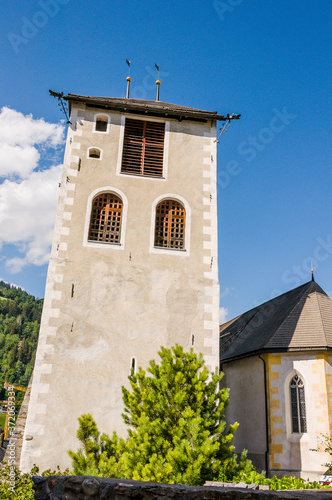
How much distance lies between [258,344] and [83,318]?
7.32 m

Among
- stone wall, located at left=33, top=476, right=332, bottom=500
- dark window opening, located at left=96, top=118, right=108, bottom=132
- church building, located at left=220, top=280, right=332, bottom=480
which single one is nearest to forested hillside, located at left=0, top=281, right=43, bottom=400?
church building, located at left=220, top=280, right=332, bottom=480

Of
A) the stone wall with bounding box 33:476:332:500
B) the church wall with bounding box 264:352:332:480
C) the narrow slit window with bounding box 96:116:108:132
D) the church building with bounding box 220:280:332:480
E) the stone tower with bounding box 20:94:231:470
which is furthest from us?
the narrow slit window with bounding box 96:116:108:132

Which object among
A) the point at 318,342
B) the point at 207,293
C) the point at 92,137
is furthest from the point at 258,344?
the point at 92,137

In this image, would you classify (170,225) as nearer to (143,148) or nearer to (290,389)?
(143,148)

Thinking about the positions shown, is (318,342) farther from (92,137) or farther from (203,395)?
(92,137)

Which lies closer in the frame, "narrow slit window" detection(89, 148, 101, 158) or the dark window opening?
"narrow slit window" detection(89, 148, 101, 158)

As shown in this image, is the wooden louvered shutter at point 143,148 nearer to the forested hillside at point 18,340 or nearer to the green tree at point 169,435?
the green tree at point 169,435

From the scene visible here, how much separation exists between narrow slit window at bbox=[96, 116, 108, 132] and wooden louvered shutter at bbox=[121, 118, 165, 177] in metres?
0.82

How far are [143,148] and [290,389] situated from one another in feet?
33.5

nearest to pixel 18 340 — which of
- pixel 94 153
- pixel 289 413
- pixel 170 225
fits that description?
pixel 94 153

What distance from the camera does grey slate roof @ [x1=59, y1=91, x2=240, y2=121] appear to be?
16.1 m

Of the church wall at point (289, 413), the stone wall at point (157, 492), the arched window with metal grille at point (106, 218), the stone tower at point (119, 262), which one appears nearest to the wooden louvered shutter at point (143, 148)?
the stone tower at point (119, 262)

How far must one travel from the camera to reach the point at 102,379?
1303 cm

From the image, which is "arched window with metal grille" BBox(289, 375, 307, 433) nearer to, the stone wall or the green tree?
the green tree
